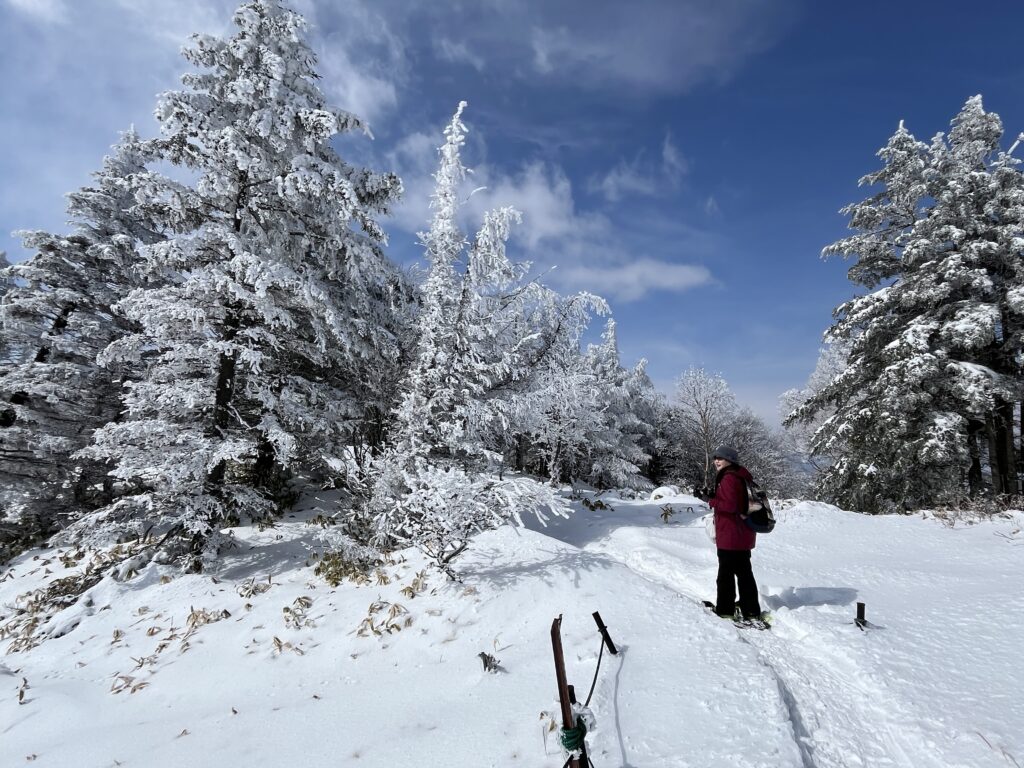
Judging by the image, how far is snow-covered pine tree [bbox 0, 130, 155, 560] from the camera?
11359 millimetres

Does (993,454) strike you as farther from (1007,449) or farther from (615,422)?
(615,422)

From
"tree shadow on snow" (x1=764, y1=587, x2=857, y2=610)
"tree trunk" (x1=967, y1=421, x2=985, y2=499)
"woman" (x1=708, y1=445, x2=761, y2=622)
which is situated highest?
"tree trunk" (x1=967, y1=421, x2=985, y2=499)

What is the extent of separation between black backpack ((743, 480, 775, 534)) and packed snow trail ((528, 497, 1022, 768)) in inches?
40.7

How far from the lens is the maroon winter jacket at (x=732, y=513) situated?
4.86 metres

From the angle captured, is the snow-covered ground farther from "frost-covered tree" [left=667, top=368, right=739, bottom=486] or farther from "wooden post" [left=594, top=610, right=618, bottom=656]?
"frost-covered tree" [left=667, top=368, right=739, bottom=486]

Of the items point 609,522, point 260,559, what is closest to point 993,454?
point 609,522

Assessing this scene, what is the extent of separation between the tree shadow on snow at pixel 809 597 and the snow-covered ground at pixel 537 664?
0.11 feet

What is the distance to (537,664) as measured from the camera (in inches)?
162

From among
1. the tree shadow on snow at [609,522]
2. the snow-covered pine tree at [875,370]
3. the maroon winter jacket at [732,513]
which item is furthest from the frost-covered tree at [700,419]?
the maroon winter jacket at [732,513]

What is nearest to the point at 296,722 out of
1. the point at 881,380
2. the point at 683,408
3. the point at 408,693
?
the point at 408,693

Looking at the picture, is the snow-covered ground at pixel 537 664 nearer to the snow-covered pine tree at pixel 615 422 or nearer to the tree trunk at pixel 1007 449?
the tree trunk at pixel 1007 449

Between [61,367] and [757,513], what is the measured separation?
15.6 m

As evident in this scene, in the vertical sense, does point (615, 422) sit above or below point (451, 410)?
above

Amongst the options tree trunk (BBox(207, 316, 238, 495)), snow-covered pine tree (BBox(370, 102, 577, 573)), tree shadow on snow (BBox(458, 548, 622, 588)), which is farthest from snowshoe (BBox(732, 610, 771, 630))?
tree trunk (BBox(207, 316, 238, 495))
